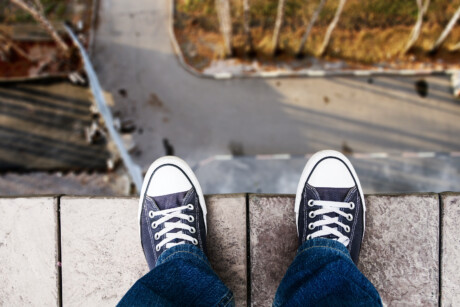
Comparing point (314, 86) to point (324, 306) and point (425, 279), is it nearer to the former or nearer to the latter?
point (425, 279)

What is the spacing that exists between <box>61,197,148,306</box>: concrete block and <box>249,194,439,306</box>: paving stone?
3.82ft

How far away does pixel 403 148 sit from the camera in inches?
248

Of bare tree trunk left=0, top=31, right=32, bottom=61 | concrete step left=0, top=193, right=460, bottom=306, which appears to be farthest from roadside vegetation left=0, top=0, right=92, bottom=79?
concrete step left=0, top=193, right=460, bottom=306

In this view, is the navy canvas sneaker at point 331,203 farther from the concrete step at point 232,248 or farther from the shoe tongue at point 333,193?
the concrete step at point 232,248

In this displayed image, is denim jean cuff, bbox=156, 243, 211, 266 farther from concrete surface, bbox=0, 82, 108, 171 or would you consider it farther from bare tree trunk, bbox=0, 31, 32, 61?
bare tree trunk, bbox=0, 31, 32, 61

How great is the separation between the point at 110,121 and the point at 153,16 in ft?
8.77

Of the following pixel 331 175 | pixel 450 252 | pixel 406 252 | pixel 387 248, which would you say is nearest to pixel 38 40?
pixel 331 175

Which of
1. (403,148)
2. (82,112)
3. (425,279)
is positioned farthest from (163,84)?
(425,279)

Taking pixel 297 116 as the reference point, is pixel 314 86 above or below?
above

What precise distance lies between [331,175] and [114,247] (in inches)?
86.8

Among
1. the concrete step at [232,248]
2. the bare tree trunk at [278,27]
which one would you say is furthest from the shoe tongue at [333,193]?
the bare tree trunk at [278,27]

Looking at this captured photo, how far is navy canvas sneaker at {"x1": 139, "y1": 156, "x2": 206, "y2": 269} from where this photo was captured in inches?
108

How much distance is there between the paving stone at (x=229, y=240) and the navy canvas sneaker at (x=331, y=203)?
0.54 m

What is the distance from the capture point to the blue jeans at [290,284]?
2.02 m
